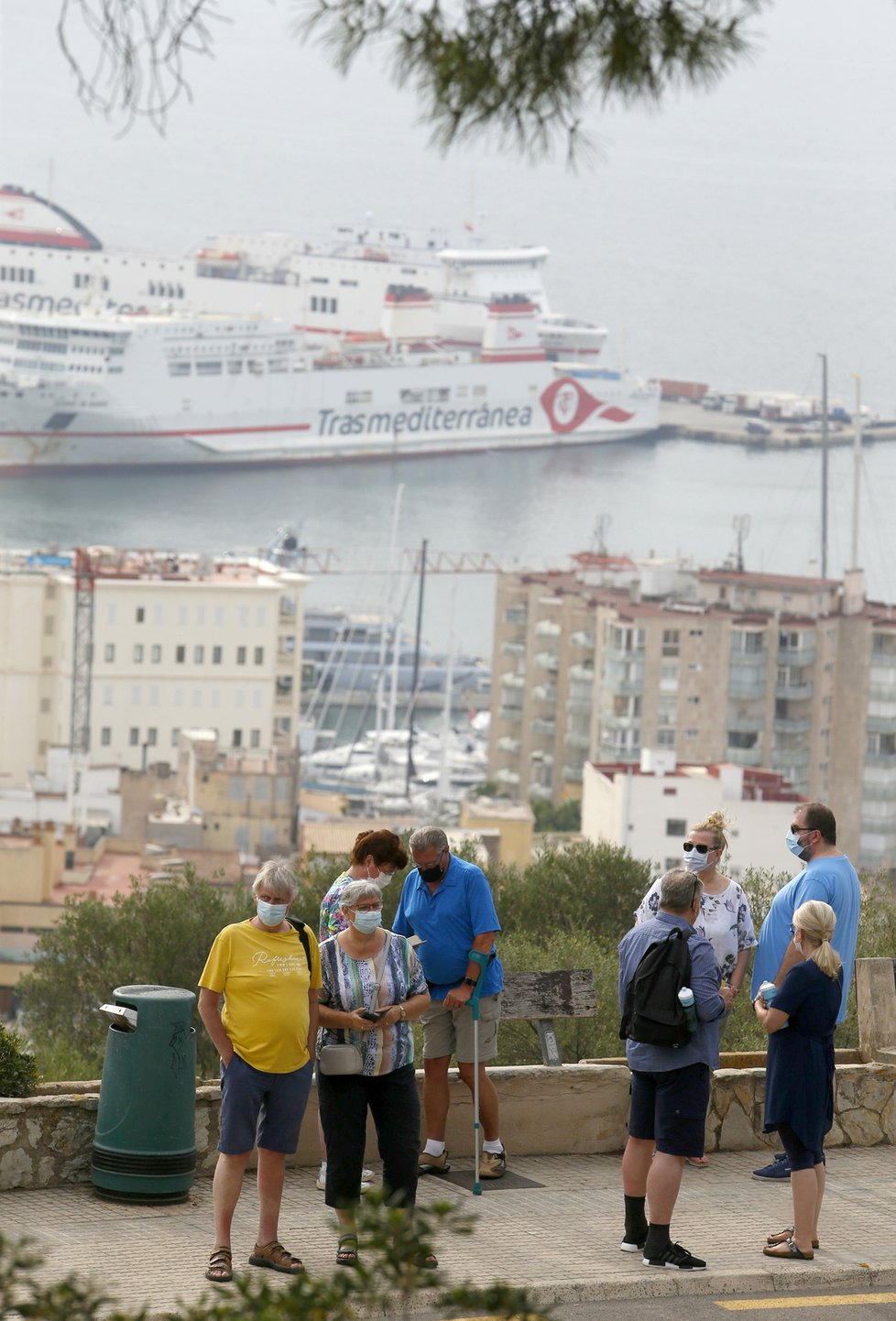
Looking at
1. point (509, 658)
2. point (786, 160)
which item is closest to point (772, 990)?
point (509, 658)

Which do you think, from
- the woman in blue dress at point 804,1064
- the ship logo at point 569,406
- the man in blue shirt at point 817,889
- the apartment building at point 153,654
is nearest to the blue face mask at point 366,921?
the woman in blue dress at point 804,1064

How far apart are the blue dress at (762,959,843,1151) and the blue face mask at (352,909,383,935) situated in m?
0.68

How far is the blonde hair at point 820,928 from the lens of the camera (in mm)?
3344

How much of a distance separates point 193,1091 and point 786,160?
143 meters

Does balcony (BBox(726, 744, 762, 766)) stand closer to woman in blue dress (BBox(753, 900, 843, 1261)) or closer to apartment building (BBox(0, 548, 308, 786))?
apartment building (BBox(0, 548, 308, 786))

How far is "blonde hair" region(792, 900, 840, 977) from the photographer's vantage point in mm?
3344

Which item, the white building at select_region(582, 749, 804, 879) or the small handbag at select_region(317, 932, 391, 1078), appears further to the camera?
the white building at select_region(582, 749, 804, 879)

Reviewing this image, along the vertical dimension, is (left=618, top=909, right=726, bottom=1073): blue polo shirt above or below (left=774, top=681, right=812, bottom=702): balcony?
below

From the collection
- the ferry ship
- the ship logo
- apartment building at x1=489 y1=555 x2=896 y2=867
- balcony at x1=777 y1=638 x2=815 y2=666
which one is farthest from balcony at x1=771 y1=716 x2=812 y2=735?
the ship logo

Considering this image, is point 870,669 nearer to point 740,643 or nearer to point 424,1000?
point 740,643

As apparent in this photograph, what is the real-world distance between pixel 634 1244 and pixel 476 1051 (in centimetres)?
48

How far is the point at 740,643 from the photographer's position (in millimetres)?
44219

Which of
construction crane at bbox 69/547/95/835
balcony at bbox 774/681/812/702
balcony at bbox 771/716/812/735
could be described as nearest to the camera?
balcony at bbox 774/681/812/702

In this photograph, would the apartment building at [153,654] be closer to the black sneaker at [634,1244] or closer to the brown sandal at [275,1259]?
the black sneaker at [634,1244]
